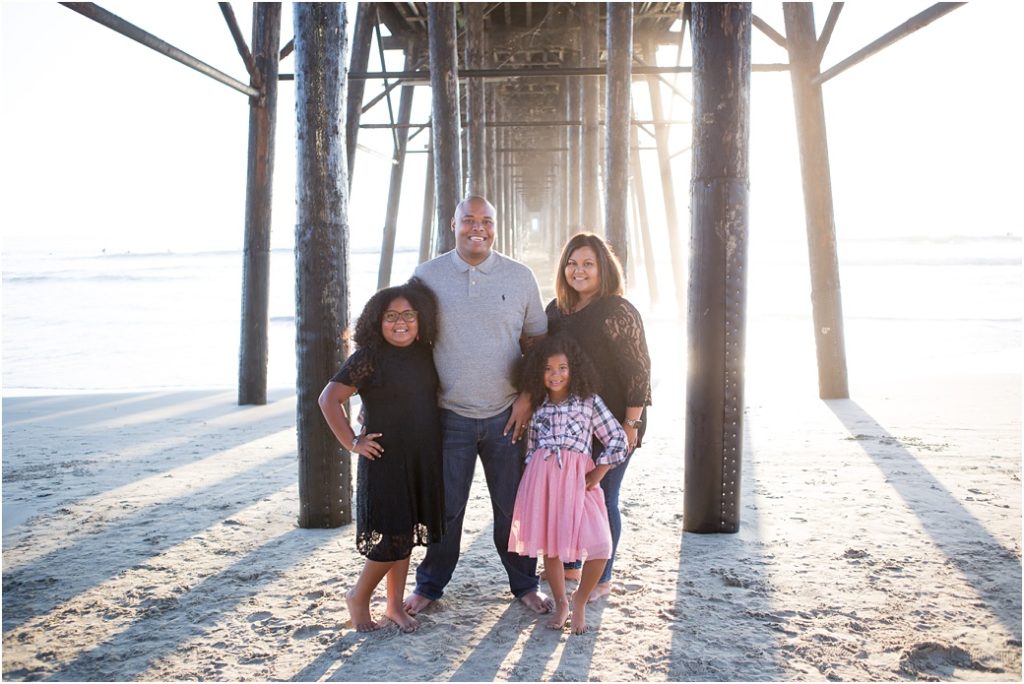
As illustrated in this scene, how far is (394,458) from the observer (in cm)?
250

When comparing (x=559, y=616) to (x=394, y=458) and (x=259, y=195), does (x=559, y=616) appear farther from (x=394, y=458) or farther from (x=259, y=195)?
(x=259, y=195)

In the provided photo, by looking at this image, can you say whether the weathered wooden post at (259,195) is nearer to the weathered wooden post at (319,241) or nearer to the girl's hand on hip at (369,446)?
the weathered wooden post at (319,241)

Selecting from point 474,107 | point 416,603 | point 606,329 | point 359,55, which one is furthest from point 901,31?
point 474,107

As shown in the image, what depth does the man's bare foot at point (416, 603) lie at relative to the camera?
8.77ft

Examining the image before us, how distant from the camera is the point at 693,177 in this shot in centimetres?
333

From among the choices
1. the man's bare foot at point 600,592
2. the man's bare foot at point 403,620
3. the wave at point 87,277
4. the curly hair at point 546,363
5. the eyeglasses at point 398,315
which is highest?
the wave at point 87,277

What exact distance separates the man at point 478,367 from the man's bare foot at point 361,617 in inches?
6.2

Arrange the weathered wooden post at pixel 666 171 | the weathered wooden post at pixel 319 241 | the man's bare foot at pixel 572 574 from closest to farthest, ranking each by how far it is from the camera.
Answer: the man's bare foot at pixel 572 574 < the weathered wooden post at pixel 319 241 < the weathered wooden post at pixel 666 171

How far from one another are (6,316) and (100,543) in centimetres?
1628

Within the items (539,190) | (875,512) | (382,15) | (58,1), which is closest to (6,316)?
(382,15)

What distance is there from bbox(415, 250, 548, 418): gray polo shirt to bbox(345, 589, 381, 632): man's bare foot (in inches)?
29.7

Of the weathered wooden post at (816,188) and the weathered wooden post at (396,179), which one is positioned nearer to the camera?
the weathered wooden post at (816,188)

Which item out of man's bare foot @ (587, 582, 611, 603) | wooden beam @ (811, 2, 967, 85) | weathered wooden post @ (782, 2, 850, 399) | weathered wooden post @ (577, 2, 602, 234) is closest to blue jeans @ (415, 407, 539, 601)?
man's bare foot @ (587, 582, 611, 603)

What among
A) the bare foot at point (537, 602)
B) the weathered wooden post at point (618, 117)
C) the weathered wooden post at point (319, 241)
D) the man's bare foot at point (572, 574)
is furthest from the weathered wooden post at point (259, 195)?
the bare foot at point (537, 602)
